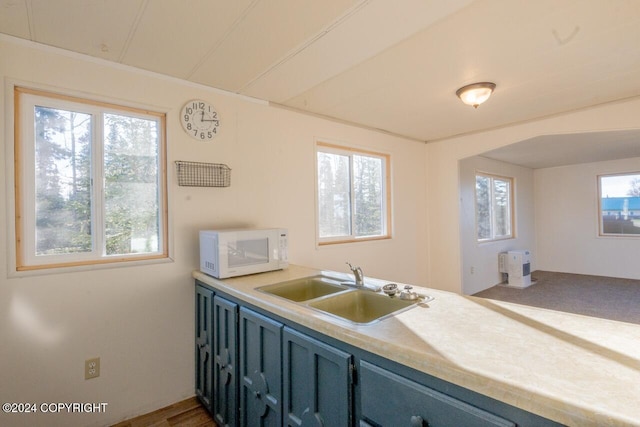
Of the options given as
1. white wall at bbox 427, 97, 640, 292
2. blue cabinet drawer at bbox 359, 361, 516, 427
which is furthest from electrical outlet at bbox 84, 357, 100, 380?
white wall at bbox 427, 97, 640, 292

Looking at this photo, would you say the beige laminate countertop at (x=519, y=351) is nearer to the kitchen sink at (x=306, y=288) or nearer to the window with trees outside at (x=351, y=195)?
the kitchen sink at (x=306, y=288)

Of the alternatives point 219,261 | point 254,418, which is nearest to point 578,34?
point 219,261

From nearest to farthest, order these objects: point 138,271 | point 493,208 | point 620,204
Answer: point 138,271
point 493,208
point 620,204

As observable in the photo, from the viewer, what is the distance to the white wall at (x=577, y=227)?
5.91 metres

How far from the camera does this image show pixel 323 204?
341 centimetres

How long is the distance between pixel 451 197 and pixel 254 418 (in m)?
3.80

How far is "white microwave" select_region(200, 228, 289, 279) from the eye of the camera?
212 cm

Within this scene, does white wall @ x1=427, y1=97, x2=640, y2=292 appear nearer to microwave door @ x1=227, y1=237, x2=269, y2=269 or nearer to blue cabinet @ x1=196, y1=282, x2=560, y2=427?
microwave door @ x1=227, y1=237, x2=269, y2=269

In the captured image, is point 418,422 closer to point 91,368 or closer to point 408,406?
point 408,406

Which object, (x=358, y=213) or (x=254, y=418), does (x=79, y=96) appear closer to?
(x=254, y=418)

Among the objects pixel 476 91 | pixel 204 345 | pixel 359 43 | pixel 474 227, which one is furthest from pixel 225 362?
pixel 474 227

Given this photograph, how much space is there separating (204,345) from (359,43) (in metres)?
→ 2.27

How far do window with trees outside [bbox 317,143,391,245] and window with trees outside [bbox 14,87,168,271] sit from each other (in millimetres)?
1575

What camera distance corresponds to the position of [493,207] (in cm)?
573
